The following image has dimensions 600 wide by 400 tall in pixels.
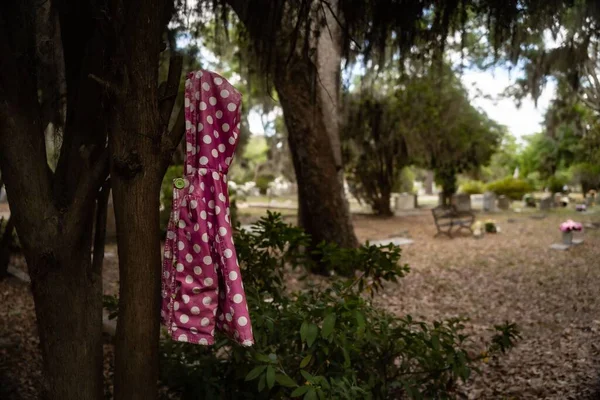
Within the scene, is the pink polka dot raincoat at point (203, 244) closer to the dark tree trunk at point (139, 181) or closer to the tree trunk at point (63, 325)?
the dark tree trunk at point (139, 181)

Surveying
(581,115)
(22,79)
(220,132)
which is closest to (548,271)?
(220,132)

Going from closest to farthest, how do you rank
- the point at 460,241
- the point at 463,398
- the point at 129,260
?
the point at 129,260 → the point at 463,398 → the point at 460,241

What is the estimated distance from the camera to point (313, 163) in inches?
290

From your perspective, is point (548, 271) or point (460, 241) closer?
point (548, 271)

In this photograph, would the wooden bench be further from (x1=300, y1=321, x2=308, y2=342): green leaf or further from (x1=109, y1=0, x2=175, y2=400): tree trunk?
(x1=109, y1=0, x2=175, y2=400): tree trunk

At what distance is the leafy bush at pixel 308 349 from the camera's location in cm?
215

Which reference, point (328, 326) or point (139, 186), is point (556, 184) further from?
point (139, 186)

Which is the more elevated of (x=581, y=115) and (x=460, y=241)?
(x=581, y=115)

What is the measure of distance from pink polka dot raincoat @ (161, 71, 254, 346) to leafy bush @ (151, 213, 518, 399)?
0.83 feet

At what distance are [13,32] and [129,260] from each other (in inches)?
52.9

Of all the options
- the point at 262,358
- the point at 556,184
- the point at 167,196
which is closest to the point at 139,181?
the point at 262,358

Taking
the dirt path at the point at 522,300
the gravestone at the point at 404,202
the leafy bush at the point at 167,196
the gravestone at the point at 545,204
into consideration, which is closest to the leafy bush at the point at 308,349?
the dirt path at the point at 522,300

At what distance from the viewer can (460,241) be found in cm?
1222

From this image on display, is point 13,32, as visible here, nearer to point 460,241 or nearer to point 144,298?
point 144,298
